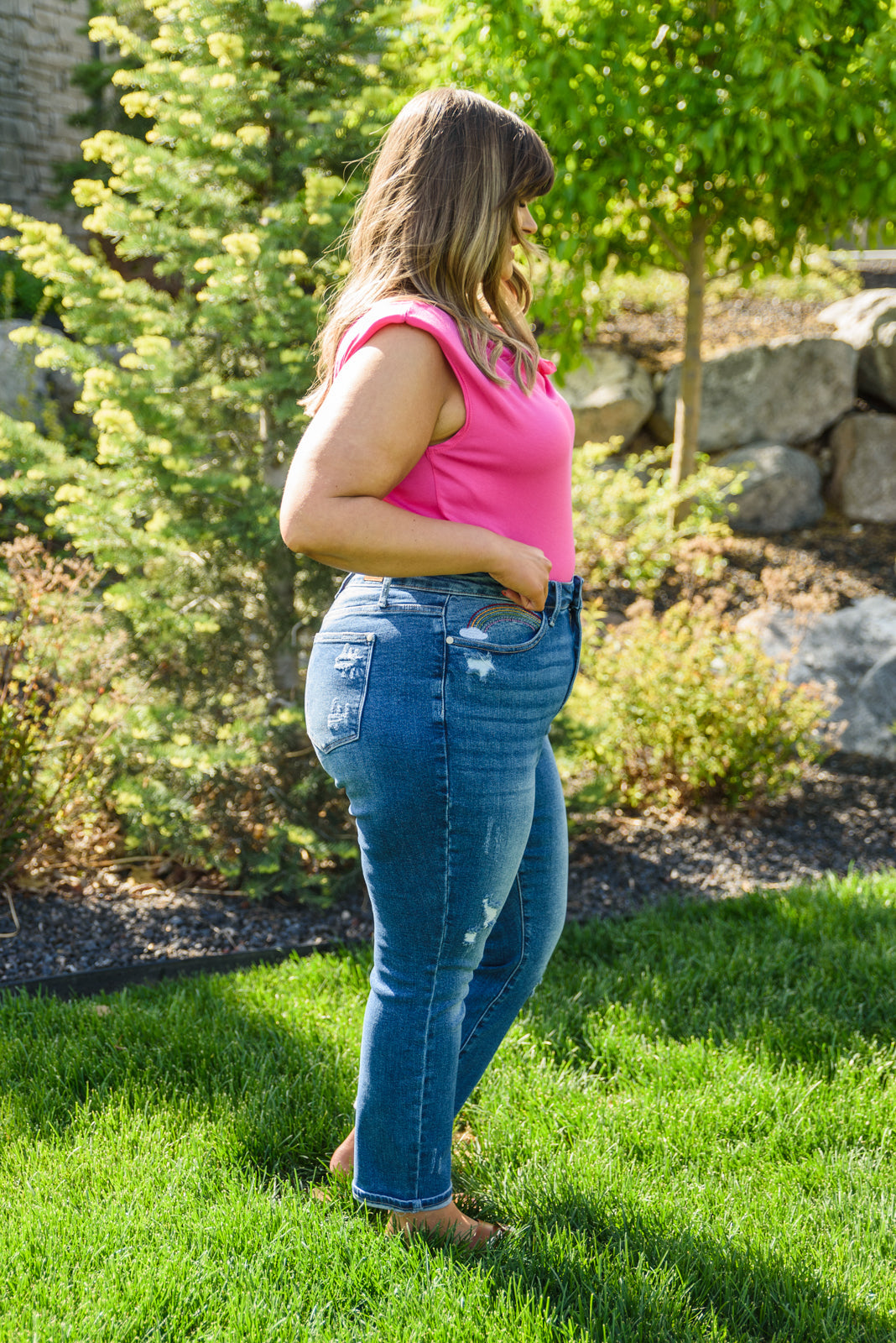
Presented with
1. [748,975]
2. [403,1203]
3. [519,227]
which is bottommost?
[748,975]

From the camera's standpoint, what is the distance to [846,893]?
3.31 meters

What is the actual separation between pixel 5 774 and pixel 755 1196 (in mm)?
2381

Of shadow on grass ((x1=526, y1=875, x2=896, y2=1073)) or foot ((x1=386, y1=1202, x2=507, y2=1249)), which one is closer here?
foot ((x1=386, y1=1202, x2=507, y2=1249))

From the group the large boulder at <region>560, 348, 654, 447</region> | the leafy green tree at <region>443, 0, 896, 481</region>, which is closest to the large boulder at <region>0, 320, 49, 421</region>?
the leafy green tree at <region>443, 0, 896, 481</region>

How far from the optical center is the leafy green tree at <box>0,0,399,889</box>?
3033 millimetres

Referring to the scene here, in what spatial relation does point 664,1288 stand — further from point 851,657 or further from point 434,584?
point 851,657

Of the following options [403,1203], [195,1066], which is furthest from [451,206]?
[195,1066]

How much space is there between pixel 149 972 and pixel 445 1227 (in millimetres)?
1400

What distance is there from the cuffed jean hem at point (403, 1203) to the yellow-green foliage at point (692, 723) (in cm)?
237

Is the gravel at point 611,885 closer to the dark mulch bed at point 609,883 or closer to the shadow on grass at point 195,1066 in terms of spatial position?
the dark mulch bed at point 609,883

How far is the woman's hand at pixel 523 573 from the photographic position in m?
1.51

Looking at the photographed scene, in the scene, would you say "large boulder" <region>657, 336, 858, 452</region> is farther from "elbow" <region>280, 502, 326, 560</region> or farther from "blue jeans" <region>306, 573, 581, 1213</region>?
"elbow" <region>280, 502, 326, 560</region>

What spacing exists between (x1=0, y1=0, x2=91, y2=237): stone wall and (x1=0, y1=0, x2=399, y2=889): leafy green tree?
6.26 m

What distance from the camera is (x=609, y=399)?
7809 millimetres
